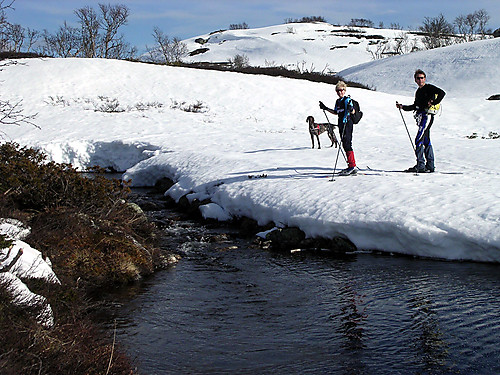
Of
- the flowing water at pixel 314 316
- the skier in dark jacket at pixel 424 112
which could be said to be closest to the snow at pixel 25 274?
the flowing water at pixel 314 316

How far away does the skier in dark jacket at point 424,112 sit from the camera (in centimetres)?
1222

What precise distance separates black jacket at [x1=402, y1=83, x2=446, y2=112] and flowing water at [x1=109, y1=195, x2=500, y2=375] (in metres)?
4.64

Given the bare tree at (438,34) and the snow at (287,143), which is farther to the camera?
the bare tree at (438,34)

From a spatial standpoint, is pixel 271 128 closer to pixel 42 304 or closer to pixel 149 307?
pixel 149 307

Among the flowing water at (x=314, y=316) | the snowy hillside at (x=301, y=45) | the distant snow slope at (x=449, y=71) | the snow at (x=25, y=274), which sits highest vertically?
the snowy hillside at (x=301, y=45)

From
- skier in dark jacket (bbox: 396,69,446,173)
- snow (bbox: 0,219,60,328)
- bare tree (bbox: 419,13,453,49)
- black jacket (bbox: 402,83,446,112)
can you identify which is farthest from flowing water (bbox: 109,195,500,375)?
bare tree (bbox: 419,13,453,49)

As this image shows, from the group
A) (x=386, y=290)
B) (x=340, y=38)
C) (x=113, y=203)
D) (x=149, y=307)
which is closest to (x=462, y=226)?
(x=386, y=290)

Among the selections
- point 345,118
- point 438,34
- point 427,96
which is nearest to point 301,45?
point 438,34

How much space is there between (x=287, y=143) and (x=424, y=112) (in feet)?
27.4

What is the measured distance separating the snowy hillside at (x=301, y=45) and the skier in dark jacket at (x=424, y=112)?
59.9m

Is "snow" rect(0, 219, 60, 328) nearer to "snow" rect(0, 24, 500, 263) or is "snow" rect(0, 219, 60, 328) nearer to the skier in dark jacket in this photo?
"snow" rect(0, 24, 500, 263)

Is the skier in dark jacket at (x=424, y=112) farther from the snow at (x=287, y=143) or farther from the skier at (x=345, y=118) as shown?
the skier at (x=345, y=118)

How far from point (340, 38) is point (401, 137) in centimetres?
7456

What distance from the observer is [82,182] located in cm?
1031
